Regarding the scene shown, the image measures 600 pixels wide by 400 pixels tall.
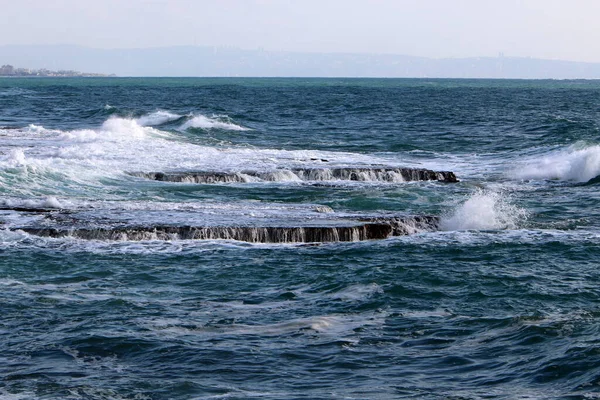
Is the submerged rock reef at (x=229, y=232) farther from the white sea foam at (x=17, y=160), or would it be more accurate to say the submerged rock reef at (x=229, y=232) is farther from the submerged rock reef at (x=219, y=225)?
the white sea foam at (x=17, y=160)

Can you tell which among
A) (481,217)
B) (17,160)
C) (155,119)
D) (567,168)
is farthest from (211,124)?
(481,217)

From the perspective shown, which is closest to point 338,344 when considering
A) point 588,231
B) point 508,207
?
point 588,231

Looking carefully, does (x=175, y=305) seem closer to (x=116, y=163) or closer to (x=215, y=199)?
(x=215, y=199)

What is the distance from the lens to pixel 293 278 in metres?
16.2

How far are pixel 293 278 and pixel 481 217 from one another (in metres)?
6.86

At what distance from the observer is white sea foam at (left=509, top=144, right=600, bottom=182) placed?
31984mm

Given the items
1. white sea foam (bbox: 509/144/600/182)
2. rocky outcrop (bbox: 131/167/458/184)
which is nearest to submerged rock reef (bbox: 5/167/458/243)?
rocky outcrop (bbox: 131/167/458/184)

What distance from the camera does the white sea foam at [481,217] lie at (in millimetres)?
21188

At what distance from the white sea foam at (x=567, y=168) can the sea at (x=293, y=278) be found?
0.34ft

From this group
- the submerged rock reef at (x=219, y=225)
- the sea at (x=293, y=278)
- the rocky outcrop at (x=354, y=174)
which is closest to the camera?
the sea at (x=293, y=278)

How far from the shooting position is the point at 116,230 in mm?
19031

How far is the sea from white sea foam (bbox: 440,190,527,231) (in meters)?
0.05

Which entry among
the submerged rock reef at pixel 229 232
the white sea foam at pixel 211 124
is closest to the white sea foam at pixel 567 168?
the submerged rock reef at pixel 229 232

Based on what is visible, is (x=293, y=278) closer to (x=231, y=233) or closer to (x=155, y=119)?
(x=231, y=233)
